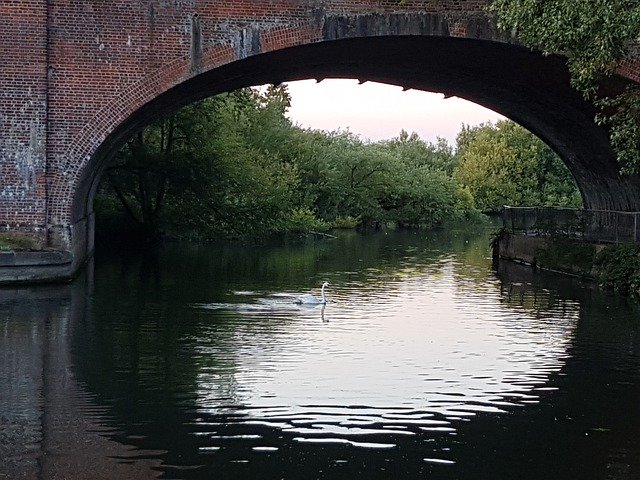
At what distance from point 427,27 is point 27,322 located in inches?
395

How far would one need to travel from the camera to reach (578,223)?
1177 inches

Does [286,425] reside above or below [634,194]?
below

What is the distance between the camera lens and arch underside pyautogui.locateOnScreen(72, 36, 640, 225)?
23188mm

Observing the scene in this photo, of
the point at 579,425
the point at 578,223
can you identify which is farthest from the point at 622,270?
the point at 579,425

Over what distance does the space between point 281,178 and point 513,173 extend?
34.5m

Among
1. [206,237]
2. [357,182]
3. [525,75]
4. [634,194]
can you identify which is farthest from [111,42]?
[357,182]

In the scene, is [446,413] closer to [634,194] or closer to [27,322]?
[27,322]

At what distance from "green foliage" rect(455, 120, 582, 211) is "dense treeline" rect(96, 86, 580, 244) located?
9cm

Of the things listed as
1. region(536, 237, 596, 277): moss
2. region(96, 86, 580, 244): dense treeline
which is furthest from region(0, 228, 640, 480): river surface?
region(96, 86, 580, 244): dense treeline

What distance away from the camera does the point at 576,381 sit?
1234 cm

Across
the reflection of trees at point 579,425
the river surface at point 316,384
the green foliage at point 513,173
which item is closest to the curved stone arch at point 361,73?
the river surface at point 316,384

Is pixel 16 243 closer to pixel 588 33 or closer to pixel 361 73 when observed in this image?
pixel 361 73

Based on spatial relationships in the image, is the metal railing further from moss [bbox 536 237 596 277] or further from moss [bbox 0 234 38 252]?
moss [bbox 0 234 38 252]

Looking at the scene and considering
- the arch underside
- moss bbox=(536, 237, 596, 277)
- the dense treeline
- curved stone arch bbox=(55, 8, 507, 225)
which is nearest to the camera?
curved stone arch bbox=(55, 8, 507, 225)
